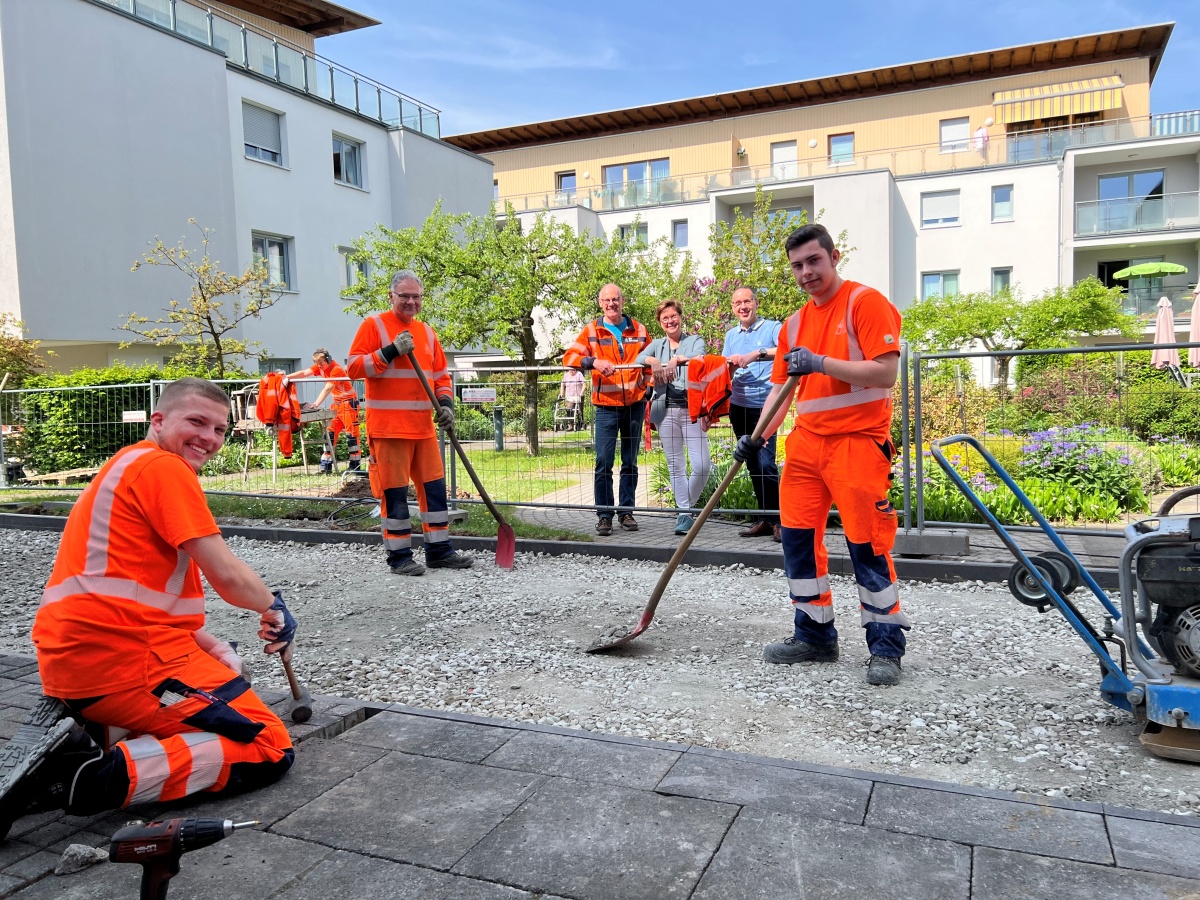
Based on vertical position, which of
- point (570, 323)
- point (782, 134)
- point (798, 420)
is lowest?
point (798, 420)

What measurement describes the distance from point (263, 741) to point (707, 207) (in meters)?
32.0

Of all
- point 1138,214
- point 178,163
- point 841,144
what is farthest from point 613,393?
point 841,144

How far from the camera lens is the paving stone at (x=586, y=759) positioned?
2.88 metres

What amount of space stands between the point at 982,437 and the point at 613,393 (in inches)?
115

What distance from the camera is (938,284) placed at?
31.6 meters

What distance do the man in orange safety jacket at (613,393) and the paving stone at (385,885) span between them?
17.3 ft

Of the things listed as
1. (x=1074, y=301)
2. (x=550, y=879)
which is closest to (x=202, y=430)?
(x=550, y=879)

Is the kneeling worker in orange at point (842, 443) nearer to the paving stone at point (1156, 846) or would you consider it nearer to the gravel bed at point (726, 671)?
the gravel bed at point (726, 671)

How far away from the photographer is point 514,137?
40.0 m

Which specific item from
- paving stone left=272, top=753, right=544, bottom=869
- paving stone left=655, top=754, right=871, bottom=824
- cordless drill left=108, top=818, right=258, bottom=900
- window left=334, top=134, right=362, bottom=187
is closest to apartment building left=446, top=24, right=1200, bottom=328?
window left=334, top=134, right=362, bottom=187

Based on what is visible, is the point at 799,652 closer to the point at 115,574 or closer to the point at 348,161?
the point at 115,574

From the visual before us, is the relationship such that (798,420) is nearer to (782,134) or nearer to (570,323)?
(570,323)

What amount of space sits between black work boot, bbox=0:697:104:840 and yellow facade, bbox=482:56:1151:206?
106 feet

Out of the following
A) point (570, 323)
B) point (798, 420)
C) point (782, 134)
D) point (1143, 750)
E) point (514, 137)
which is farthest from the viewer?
point (514, 137)
